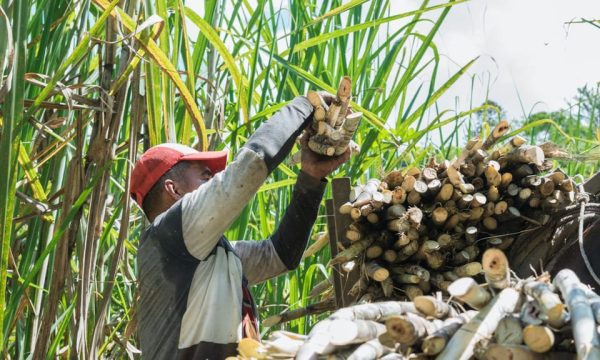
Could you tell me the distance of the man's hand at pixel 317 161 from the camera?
284 centimetres

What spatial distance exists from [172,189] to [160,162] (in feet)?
0.43

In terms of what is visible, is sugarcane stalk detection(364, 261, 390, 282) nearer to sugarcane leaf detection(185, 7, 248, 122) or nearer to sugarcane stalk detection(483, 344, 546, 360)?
sugarcane leaf detection(185, 7, 248, 122)

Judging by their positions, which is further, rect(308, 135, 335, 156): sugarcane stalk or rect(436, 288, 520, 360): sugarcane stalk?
rect(308, 135, 335, 156): sugarcane stalk

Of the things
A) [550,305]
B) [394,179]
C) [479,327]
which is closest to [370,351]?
[479,327]

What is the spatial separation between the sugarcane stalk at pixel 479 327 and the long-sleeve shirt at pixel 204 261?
43.8 inches

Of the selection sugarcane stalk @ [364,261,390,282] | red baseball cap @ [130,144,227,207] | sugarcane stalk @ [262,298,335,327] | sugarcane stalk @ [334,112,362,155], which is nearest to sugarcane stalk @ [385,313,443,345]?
sugarcane stalk @ [364,261,390,282]

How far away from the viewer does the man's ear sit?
2973 mm

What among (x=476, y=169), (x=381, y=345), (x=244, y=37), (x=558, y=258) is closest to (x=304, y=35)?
(x=244, y=37)

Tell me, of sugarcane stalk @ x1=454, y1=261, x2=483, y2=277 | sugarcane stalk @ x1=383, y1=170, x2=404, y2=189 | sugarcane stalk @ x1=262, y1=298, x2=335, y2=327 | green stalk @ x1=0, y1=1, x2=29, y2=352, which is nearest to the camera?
green stalk @ x1=0, y1=1, x2=29, y2=352

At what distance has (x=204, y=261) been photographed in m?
2.75

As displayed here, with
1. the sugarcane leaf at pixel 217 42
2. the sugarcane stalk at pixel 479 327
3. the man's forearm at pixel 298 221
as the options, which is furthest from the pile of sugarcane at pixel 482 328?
the sugarcane leaf at pixel 217 42

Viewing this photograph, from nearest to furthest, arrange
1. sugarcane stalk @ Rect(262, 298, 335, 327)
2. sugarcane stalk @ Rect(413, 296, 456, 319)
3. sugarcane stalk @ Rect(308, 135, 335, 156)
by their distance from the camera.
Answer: sugarcane stalk @ Rect(413, 296, 456, 319) → sugarcane stalk @ Rect(308, 135, 335, 156) → sugarcane stalk @ Rect(262, 298, 335, 327)

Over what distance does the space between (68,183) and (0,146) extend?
81 cm

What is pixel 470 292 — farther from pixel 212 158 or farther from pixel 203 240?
pixel 212 158
